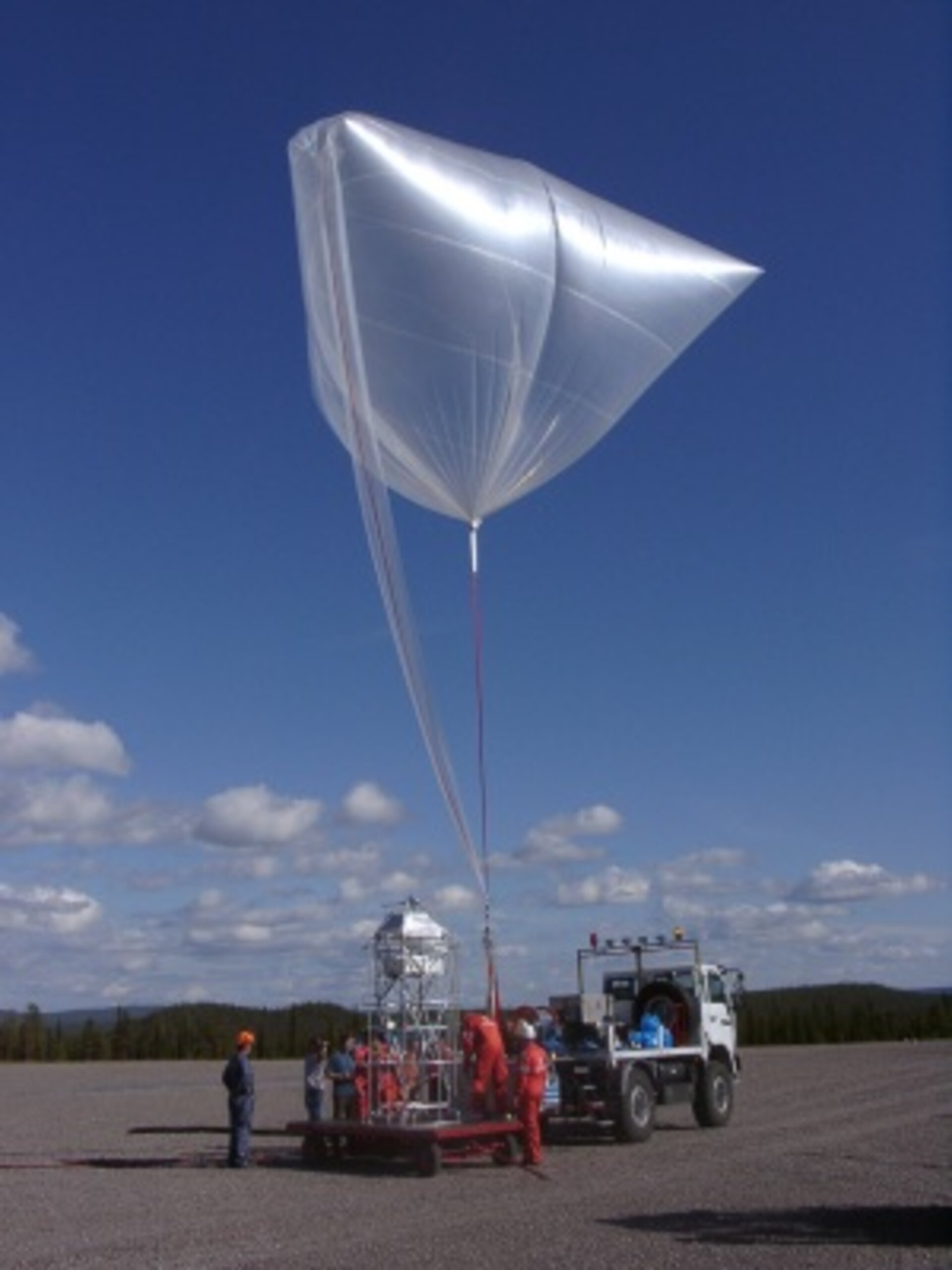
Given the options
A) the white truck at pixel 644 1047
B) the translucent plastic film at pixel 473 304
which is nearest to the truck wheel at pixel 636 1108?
the white truck at pixel 644 1047

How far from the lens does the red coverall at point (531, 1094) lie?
55.0ft

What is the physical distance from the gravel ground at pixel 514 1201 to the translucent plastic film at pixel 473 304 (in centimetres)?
611

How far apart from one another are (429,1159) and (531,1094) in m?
1.37

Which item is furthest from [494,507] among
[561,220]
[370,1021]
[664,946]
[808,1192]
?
[664,946]

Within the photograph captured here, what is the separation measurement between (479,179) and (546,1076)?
9377 millimetres

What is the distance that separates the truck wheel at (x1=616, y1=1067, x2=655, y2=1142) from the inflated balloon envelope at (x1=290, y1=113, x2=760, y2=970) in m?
4.45

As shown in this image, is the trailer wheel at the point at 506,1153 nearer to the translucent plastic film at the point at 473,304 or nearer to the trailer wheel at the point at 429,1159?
the trailer wheel at the point at 429,1159

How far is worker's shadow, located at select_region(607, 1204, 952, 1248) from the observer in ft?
36.4

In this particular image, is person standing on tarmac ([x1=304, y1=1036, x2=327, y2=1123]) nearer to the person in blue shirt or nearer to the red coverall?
the person in blue shirt

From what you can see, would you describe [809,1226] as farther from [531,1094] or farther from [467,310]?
[467,310]

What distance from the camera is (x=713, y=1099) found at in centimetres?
2102

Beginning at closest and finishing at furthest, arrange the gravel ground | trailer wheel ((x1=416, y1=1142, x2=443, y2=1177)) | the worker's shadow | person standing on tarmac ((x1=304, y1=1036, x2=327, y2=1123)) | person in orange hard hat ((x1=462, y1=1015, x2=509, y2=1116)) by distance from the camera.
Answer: the gravel ground, the worker's shadow, trailer wheel ((x1=416, y1=1142, x2=443, y2=1177)), person in orange hard hat ((x1=462, y1=1015, x2=509, y2=1116)), person standing on tarmac ((x1=304, y1=1036, x2=327, y2=1123))

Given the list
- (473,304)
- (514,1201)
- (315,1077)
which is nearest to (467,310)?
(473,304)

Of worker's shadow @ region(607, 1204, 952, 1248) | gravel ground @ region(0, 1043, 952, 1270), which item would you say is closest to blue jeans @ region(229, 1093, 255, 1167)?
gravel ground @ region(0, 1043, 952, 1270)
